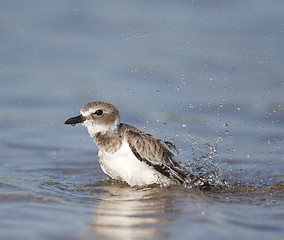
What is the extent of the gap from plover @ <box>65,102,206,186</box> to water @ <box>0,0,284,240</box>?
211 millimetres

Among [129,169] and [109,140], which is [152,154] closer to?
[129,169]

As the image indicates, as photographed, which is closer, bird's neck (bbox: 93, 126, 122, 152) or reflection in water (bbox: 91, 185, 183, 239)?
reflection in water (bbox: 91, 185, 183, 239)

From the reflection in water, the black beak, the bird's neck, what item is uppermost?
the black beak

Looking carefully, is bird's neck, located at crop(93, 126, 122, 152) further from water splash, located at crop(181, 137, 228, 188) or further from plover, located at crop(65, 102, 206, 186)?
water splash, located at crop(181, 137, 228, 188)

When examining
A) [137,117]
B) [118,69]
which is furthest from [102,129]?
[118,69]

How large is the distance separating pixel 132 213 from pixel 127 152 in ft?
4.13

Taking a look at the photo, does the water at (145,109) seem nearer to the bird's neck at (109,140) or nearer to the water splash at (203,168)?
the water splash at (203,168)

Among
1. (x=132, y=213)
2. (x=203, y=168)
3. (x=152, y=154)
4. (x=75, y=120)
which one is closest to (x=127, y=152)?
(x=152, y=154)

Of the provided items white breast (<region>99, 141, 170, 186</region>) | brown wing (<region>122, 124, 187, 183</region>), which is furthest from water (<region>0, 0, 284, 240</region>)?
brown wing (<region>122, 124, 187, 183</region>)

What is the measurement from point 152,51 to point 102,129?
18.4ft

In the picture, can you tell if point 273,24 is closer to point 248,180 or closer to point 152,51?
point 152,51

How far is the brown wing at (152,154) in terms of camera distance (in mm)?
6832

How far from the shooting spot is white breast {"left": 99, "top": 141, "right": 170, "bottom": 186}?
22.2 ft

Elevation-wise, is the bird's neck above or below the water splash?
above
